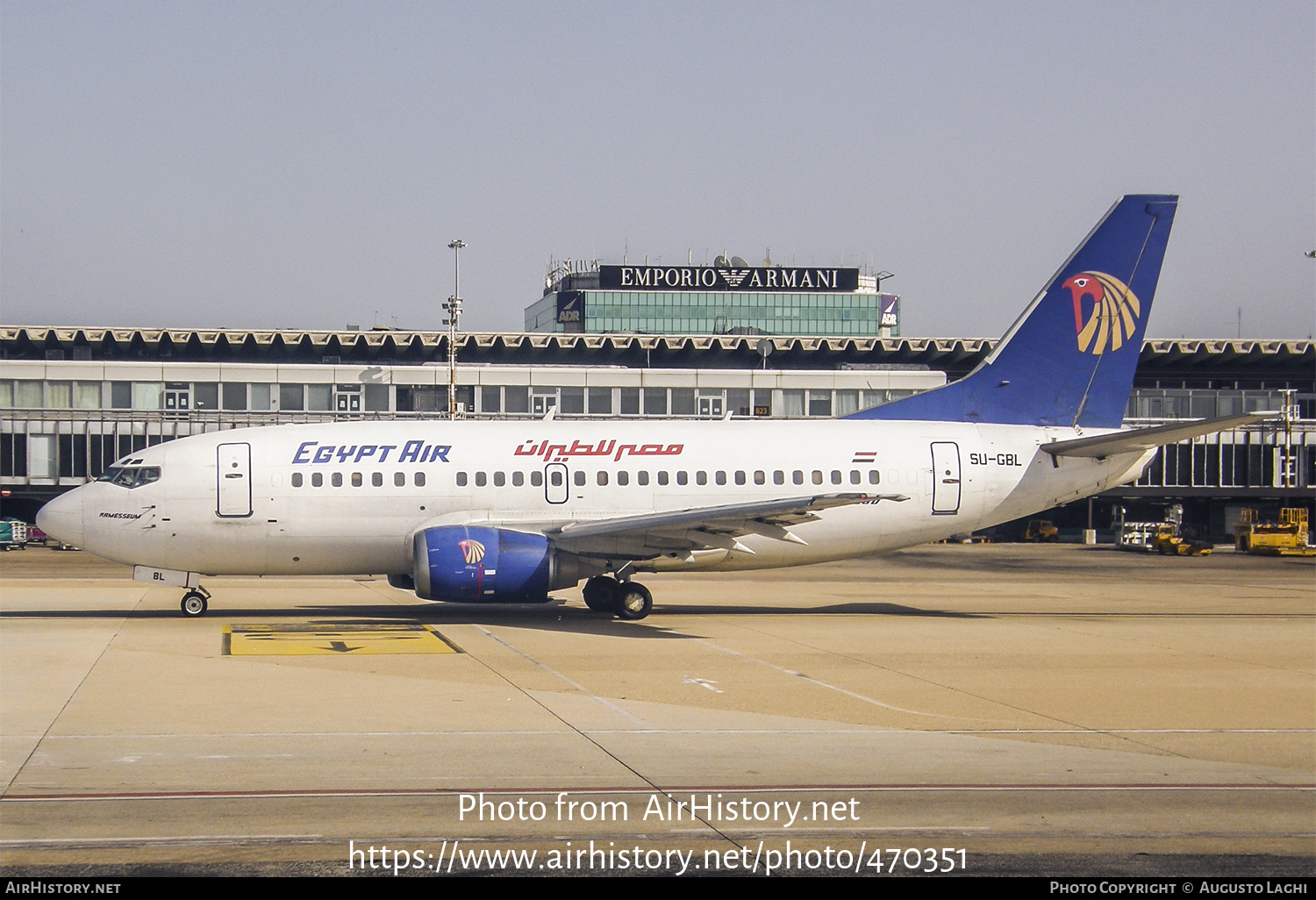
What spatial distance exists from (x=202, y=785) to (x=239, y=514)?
15756 millimetres

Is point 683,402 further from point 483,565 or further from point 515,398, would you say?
point 483,565

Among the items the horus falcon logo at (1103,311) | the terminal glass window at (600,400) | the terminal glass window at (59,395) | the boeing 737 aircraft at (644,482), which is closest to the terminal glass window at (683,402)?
the terminal glass window at (600,400)

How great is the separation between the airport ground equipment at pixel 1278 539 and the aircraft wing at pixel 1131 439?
37.1 m

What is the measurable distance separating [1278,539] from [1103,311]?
125 feet

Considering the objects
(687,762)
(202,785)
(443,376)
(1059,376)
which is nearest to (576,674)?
(687,762)

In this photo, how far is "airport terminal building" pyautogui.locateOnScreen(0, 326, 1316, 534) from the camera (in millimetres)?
65938

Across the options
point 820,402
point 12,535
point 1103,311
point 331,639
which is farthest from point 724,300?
point 331,639

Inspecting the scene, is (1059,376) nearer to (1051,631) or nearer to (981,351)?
(1051,631)

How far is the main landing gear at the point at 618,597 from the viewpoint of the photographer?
89.8 feet

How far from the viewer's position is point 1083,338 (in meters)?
30.6

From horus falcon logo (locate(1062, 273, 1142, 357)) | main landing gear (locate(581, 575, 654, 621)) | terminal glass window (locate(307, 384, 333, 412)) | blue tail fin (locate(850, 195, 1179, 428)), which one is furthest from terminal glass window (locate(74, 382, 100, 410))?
horus falcon logo (locate(1062, 273, 1142, 357))

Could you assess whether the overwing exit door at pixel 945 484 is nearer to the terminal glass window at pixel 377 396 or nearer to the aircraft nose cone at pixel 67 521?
the aircraft nose cone at pixel 67 521

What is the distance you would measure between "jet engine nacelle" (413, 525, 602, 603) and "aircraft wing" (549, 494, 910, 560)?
0.76 m

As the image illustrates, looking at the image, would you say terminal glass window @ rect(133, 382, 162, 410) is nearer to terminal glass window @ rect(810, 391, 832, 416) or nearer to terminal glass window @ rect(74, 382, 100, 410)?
terminal glass window @ rect(74, 382, 100, 410)
